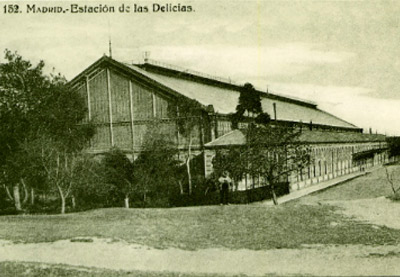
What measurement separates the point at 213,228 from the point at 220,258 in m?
3.01

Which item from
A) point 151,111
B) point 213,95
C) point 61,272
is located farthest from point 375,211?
point 213,95

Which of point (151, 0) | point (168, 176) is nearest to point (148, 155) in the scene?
point (168, 176)

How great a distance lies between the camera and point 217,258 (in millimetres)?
10422

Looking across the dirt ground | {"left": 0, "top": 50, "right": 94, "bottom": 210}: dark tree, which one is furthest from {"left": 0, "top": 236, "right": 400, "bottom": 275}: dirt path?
{"left": 0, "top": 50, "right": 94, "bottom": 210}: dark tree

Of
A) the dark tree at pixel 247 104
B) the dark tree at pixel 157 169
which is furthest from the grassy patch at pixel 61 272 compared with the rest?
the dark tree at pixel 247 104

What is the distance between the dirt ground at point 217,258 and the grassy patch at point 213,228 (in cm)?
52

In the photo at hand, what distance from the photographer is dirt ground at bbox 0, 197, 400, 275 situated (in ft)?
30.7

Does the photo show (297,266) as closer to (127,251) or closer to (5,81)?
(127,251)

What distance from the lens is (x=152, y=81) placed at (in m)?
24.4

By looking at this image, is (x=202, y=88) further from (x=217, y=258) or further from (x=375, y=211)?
(x=217, y=258)

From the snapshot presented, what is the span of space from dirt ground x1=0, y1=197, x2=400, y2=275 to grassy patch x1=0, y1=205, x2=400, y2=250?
52 centimetres

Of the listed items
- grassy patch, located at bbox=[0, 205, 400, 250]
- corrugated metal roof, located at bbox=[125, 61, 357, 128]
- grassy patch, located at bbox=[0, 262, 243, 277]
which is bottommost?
grassy patch, located at bbox=[0, 262, 243, 277]

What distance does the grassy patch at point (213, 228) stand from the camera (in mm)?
11664

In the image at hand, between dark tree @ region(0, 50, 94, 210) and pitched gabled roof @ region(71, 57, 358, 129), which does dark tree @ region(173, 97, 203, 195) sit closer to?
pitched gabled roof @ region(71, 57, 358, 129)
